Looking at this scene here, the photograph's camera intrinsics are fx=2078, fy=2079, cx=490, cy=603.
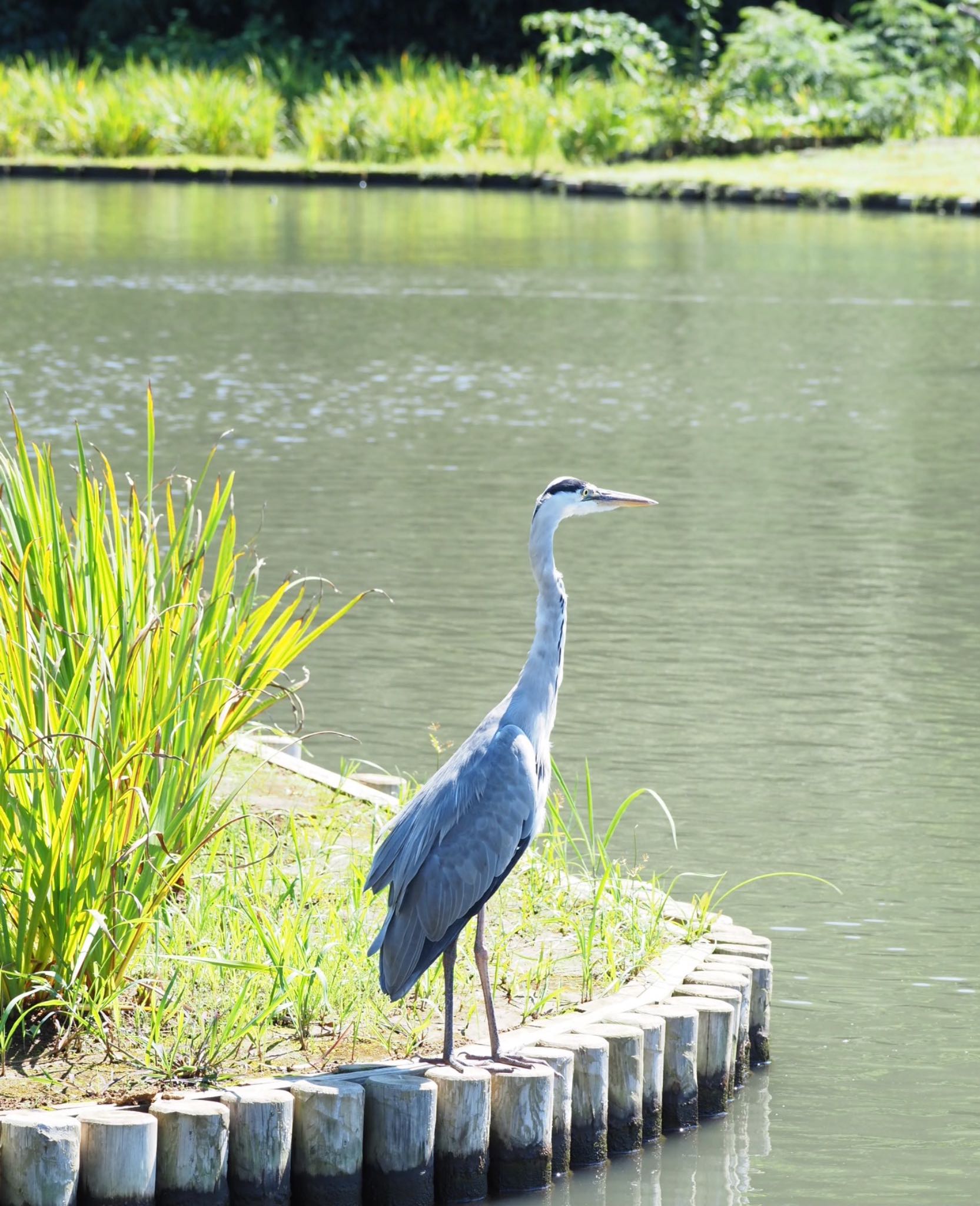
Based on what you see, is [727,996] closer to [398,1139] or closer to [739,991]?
[739,991]

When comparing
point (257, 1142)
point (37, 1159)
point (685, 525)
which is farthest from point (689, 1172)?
point (685, 525)

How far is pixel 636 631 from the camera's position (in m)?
10.3

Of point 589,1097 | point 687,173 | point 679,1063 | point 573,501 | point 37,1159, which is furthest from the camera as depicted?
point 687,173

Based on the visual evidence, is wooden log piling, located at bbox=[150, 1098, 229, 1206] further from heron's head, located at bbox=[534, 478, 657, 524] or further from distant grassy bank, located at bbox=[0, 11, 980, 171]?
distant grassy bank, located at bbox=[0, 11, 980, 171]

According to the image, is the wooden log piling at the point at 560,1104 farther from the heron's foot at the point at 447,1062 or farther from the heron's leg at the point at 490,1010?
Result: the heron's foot at the point at 447,1062

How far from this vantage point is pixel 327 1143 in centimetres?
471

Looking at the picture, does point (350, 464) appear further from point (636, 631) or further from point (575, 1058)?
point (575, 1058)

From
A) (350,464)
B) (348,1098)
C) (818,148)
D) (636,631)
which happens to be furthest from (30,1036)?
(818,148)

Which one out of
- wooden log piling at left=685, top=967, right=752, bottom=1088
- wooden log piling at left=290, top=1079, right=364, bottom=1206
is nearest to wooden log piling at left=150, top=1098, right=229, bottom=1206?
wooden log piling at left=290, top=1079, right=364, bottom=1206

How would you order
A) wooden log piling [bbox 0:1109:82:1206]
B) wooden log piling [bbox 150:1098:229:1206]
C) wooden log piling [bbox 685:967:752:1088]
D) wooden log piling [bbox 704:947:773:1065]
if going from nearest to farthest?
1. wooden log piling [bbox 0:1109:82:1206]
2. wooden log piling [bbox 150:1098:229:1206]
3. wooden log piling [bbox 685:967:752:1088]
4. wooden log piling [bbox 704:947:773:1065]

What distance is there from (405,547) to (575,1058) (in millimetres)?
7206

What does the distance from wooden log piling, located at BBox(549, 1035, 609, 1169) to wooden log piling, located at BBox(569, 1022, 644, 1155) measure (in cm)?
2

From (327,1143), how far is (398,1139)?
167 mm

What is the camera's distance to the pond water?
6113mm
